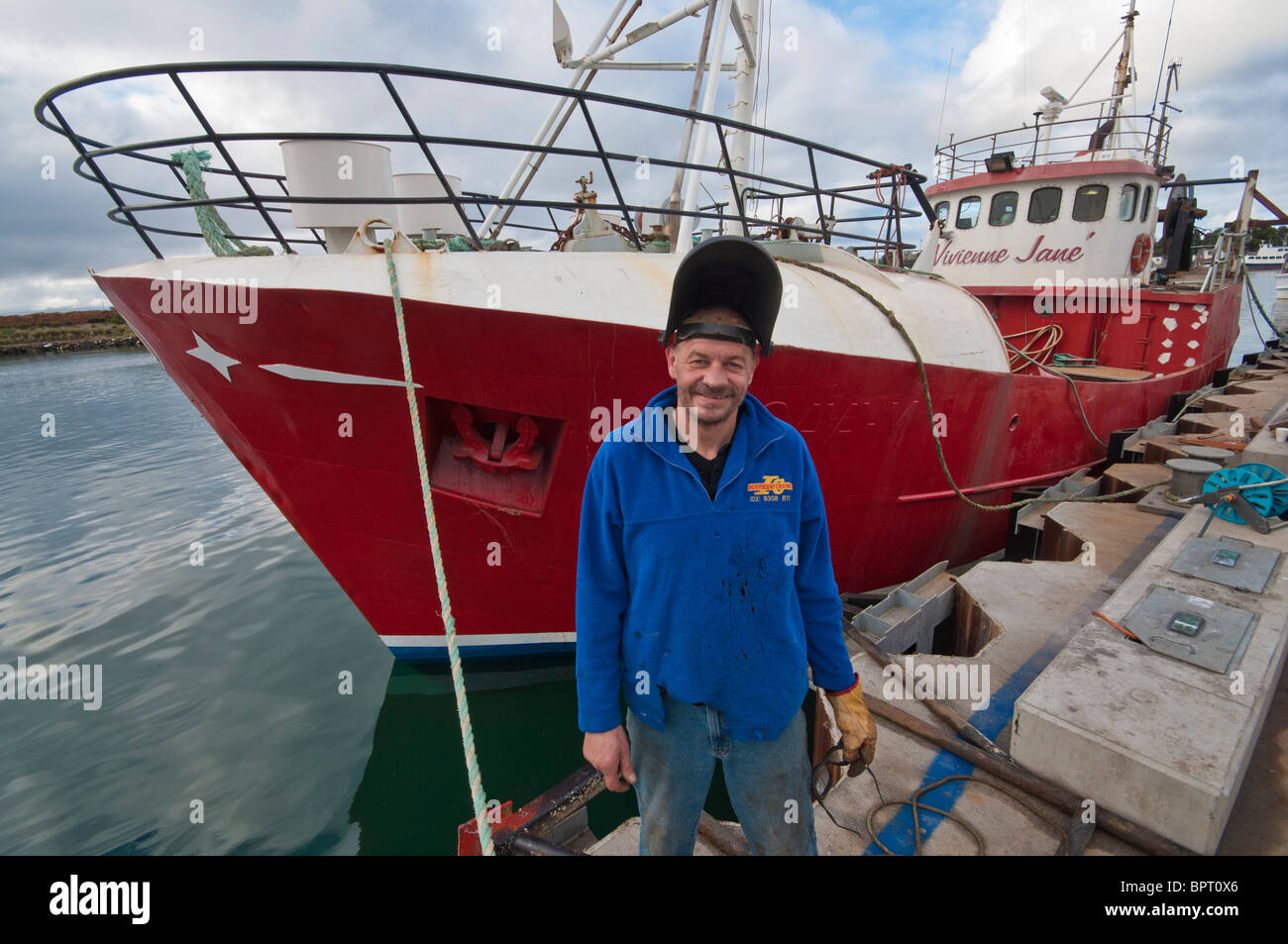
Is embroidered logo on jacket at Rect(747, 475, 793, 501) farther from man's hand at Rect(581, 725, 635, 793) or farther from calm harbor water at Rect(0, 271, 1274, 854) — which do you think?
calm harbor water at Rect(0, 271, 1274, 854)

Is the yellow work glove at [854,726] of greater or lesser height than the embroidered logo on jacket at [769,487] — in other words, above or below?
below

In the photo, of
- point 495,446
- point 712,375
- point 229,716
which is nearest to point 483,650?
point 495,446

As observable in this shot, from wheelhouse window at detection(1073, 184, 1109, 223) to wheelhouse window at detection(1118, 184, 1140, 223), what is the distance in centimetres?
24

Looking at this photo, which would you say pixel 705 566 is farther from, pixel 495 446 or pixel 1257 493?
pixel 1257 493

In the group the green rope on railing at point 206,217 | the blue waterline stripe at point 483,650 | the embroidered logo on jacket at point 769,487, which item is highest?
the green rope on railing at point 206,217

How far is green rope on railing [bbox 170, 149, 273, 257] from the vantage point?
328 centimetres

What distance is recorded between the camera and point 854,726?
184 cm

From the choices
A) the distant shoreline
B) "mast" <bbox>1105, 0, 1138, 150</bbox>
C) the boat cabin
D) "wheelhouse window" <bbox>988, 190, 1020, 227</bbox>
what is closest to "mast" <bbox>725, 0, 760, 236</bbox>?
the boat cabin

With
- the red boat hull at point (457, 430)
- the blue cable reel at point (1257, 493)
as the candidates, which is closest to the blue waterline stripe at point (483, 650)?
the red boat hull at point (457, 430)

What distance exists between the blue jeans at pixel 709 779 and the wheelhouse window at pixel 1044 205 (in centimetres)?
1145

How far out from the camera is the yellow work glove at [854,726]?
1.83 meters

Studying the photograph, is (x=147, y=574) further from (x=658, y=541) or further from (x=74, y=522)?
(x=658, y=541)

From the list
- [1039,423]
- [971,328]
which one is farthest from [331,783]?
[1039,423]

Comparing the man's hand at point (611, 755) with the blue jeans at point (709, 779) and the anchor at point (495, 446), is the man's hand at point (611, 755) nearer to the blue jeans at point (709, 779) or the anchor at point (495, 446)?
the blue jeans at point (709, 779)
